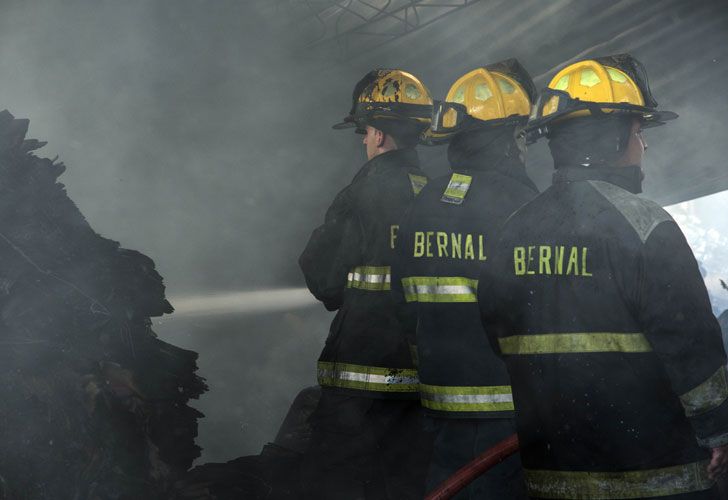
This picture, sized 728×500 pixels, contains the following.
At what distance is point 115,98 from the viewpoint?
→ 8.12 m

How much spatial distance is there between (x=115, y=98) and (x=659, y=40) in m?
5.07

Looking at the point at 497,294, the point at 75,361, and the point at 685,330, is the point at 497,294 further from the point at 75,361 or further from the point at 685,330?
the point at 75,361

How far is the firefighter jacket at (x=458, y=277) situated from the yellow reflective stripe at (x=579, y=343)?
2.33 feet

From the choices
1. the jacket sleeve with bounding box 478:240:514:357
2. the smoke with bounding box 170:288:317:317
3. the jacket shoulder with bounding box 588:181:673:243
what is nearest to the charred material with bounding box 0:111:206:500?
the jacket sleeve with bounding box 478:240:514:357

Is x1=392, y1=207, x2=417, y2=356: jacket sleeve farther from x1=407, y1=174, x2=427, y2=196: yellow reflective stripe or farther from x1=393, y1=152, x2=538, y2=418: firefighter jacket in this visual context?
x1=407, y1=174, x2=427, y2=196: yellow reflective stripe

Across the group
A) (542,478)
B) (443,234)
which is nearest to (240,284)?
(443,234)

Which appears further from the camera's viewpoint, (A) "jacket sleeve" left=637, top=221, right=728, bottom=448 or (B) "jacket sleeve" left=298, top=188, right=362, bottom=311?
(B) "jacket sleeve" left=298, top=188, right=362, bottom=311

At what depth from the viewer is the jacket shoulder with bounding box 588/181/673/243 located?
2117 millimetres

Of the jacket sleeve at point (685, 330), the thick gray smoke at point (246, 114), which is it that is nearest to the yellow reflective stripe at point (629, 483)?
the jacket sleeve at point (685, 330)

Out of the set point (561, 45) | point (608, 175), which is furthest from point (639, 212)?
point (561, 45)

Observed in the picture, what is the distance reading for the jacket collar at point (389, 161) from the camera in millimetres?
3855

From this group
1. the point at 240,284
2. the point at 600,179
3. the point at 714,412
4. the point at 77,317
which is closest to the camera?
the point at 714,412

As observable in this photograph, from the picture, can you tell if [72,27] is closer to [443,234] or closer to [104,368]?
[104,368]

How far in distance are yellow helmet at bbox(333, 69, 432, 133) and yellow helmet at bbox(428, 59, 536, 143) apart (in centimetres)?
48
